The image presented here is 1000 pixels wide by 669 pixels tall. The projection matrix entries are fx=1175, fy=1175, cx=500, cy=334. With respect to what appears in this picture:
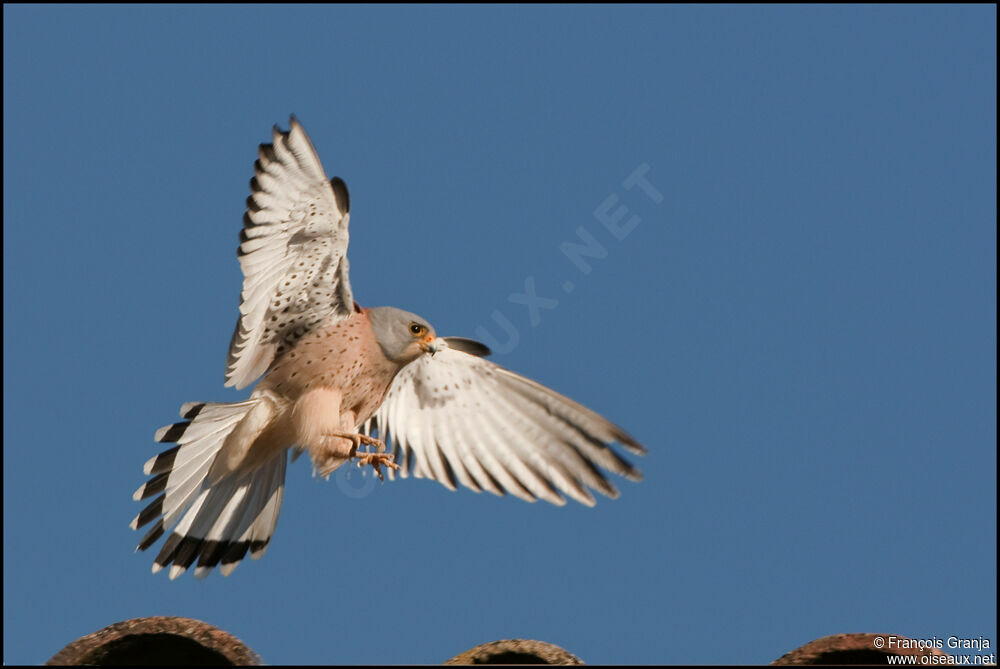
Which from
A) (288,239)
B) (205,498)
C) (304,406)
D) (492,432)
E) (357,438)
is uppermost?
(288,239)

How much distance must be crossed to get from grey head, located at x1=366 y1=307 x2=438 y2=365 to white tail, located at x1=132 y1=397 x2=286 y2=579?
743 mm

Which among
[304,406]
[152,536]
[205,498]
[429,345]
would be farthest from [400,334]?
[152,536]

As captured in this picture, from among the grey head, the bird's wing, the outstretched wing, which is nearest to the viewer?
the outstretched wing

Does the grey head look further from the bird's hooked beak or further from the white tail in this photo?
the white tail

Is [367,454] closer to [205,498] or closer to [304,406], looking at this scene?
[304,406]

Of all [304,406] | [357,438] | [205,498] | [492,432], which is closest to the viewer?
[357,438]

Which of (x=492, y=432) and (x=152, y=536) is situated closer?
(x=152, y=536)

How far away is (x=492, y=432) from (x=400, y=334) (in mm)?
943

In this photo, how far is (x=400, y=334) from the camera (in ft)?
20.7

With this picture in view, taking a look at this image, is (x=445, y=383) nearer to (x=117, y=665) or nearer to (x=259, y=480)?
(x=259, y=480)

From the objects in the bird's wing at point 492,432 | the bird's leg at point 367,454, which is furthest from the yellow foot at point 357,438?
the bird's wing at point 492,432

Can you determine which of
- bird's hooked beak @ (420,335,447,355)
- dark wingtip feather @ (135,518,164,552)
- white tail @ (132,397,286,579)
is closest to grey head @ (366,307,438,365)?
bird's hooked beak @ (420,335,447,355)

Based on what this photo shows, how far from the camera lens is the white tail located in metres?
6.07

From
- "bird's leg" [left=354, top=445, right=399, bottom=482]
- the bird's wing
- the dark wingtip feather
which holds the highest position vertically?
the bird's wing
